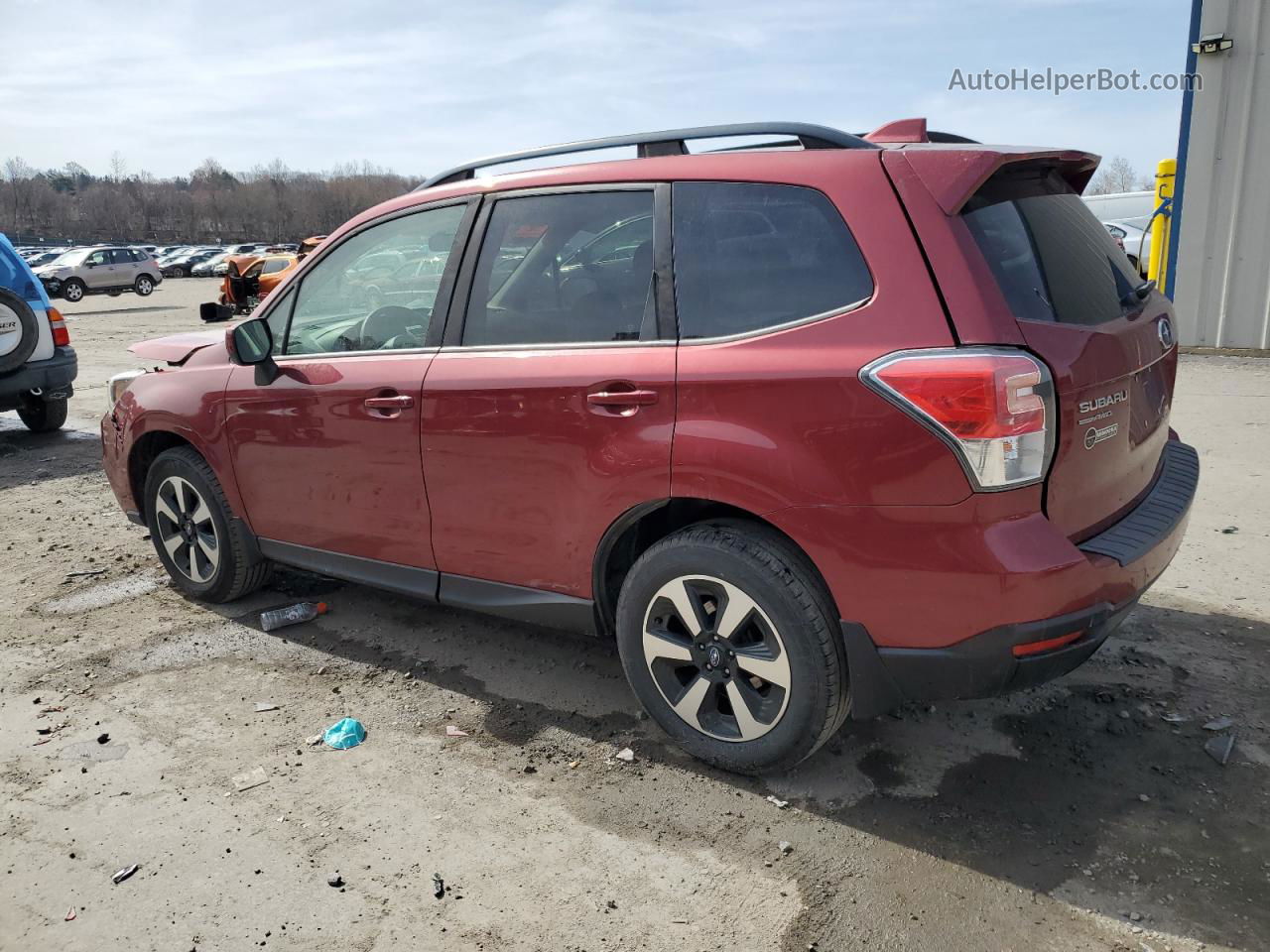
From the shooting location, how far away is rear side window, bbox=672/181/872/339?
Result: 277cm

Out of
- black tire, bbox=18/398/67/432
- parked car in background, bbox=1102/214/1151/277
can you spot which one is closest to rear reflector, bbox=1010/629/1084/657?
black tire, bbox=18/398/67/432

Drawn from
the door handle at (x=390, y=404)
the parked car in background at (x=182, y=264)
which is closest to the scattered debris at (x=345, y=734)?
the door handle at (x=390, y=404)

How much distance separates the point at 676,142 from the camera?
325 cm

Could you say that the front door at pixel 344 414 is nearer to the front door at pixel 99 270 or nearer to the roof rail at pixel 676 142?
the roof rail at pixel 676 142

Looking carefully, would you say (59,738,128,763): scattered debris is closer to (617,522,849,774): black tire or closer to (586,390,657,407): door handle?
(617,522,849,774): black tire

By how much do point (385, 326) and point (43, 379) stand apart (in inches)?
260

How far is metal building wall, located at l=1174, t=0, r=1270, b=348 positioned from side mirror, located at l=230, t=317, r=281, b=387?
35.5 feet

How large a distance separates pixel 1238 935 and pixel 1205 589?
2.47 m

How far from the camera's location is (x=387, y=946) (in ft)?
8.02

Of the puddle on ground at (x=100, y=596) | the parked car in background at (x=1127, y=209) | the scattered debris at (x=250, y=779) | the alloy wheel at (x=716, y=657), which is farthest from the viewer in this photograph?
the parked car in background at (x=1127, y=209)

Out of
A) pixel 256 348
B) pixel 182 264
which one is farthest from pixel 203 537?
pixel 182 264

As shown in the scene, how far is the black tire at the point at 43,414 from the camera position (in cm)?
938

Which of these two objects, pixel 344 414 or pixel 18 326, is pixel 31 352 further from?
pixel 344 414

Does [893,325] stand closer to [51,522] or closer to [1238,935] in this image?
[1238,935]
